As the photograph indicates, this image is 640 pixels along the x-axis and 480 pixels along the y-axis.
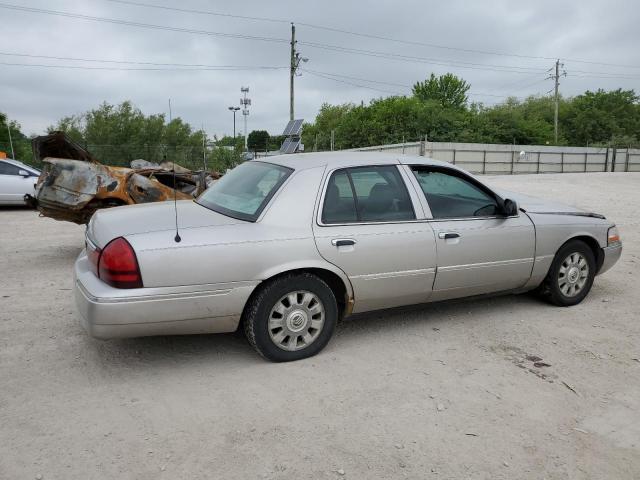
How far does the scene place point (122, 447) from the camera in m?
2.74

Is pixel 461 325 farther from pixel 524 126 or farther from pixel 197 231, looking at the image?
pixel 524 126

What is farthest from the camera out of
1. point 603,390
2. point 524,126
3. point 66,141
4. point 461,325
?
point 524,126

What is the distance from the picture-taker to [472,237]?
14.3ft

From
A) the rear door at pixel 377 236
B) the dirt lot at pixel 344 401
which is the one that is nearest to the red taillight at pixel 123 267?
the dirt lot at pixel 344 401

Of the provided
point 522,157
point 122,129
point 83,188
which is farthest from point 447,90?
point 83,188

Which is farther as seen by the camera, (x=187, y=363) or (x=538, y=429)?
(x=187, y=363)

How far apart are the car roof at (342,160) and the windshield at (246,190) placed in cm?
11

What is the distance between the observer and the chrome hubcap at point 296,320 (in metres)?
3.67

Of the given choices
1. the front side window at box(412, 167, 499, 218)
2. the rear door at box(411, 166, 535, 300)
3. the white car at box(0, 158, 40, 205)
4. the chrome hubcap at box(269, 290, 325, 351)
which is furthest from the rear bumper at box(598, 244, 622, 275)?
the white car at box(0, 158, 40, 205)

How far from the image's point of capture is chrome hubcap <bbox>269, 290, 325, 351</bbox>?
12.0 ft

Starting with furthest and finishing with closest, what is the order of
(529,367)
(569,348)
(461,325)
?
(461,325), (569,348), (529,367)

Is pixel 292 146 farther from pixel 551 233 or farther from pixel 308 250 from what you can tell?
pixel 308 250

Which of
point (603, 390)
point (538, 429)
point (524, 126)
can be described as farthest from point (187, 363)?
point (524, 126)

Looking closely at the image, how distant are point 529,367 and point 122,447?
108 inches
